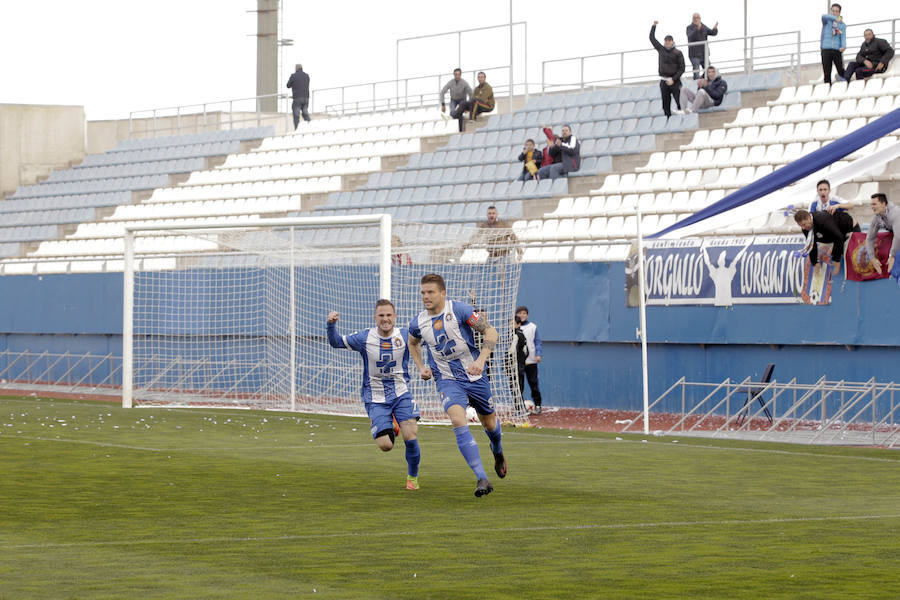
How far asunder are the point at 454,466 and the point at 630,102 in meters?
15.9

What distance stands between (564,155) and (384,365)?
15.2m

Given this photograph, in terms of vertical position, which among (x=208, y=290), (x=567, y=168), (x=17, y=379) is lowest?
(x=17, y=379)

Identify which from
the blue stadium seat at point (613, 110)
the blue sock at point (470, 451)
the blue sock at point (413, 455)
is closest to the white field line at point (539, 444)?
the blue sock at point (413, 455)

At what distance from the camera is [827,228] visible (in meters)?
18.9

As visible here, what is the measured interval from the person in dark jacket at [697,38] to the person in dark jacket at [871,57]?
3.93m

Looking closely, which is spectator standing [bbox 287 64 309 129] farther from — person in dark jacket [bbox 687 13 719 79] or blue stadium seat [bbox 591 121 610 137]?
person in dark jacket [bbox 687 13 719 79]

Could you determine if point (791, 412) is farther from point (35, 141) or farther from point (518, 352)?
point (35, 141)

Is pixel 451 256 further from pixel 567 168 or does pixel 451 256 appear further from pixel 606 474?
pixel 606 474

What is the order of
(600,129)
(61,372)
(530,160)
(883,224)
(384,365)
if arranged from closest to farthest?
(384,365), (883,224), (530,160), (600,129), (61,372)

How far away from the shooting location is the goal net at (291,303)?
23109mm

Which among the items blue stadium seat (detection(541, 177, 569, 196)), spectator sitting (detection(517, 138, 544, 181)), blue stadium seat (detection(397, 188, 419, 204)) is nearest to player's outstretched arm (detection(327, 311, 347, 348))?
blue stadium seat (detection(541, 177, 569, 196))

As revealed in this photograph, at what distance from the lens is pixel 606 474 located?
13.9m

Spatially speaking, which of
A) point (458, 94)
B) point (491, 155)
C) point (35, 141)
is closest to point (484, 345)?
point (491, 155)

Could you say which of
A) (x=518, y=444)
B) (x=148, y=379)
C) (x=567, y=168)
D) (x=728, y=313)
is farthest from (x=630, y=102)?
(x=518, y=444)
